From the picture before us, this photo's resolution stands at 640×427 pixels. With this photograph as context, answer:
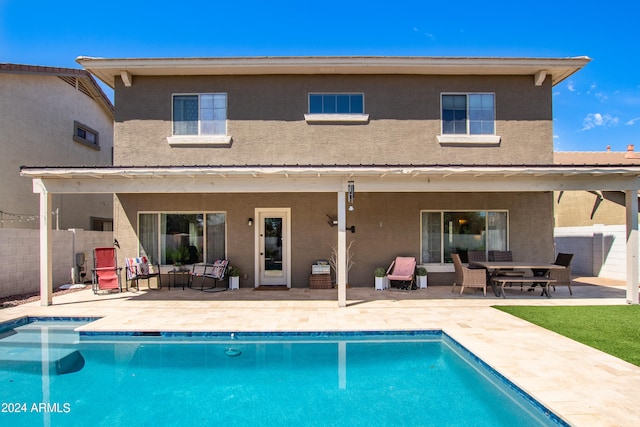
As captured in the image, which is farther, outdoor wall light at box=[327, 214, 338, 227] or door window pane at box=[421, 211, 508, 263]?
door window pane at box=[421, 211, 508, 263]

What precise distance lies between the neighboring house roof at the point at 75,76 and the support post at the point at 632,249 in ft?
61.1

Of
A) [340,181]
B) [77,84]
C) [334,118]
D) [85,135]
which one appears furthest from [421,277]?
[77,84]

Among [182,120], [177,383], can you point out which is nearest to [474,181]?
[177,383]

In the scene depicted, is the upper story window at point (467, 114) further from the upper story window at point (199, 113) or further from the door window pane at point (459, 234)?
the upper story window at point (199, 113)

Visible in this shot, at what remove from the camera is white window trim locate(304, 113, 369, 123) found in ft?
35.7

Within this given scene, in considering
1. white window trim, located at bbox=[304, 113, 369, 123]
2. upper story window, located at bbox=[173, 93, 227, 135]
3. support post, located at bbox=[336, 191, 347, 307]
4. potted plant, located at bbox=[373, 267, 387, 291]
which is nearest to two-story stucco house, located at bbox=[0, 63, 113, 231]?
upper story window, located at bbox=[173, 93, 227, 135]

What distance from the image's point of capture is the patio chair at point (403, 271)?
34.7 feet

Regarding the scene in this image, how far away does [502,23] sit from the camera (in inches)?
589

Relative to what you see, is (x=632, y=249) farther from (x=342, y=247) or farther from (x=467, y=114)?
(x=342, y=247)

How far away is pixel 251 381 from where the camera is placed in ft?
17.5

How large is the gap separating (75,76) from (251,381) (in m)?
15.0

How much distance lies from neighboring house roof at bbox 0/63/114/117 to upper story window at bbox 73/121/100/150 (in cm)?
152

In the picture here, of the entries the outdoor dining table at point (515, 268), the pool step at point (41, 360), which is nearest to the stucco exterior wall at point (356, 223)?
the outdoor dining table at point (515, 268)

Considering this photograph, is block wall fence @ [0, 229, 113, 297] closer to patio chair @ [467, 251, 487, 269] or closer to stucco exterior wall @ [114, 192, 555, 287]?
stucco exterior wall @ [114, 192, 555, 287]
